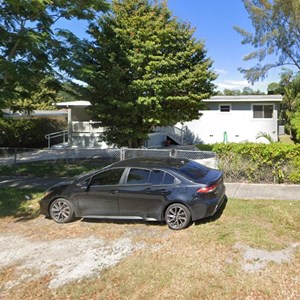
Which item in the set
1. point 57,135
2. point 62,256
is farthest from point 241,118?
point 62,256

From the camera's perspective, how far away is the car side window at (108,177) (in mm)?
7070

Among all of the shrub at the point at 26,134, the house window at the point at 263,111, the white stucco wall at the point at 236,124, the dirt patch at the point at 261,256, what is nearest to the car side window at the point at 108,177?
the dirt patch at the point at 261,256

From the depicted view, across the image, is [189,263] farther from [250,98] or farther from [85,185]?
[250,98]

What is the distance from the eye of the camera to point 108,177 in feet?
23.5

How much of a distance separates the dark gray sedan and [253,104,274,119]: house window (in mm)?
17913

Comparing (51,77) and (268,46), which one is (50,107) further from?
(51,77)

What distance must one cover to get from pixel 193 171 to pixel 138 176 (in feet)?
3.93

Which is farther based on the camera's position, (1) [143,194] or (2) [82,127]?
(2) [82,127]

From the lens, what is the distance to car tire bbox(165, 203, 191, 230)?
6.41 meters

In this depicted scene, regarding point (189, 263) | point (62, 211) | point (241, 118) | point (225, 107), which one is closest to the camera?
point (189, 263)

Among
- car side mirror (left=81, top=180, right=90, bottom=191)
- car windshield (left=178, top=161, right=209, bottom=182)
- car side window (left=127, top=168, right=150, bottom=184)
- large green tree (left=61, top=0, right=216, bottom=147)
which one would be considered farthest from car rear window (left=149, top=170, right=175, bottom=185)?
large green tree (left=61, top=0, right=216, bottom=147)

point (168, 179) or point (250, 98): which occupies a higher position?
point (250, 98)

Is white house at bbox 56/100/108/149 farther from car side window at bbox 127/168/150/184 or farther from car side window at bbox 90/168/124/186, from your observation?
car side window at bbox 127/168/150/184

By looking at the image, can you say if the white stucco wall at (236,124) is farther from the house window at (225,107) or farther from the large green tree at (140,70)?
the large green tree at (140,70)
